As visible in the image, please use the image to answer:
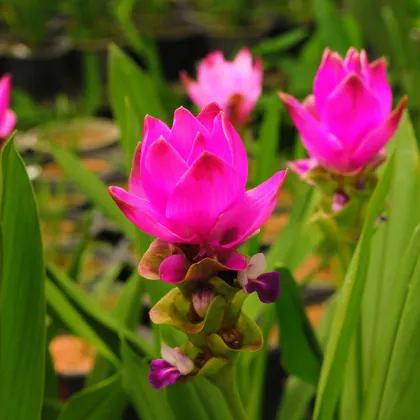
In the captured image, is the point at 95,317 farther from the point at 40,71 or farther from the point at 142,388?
the point at 40,71

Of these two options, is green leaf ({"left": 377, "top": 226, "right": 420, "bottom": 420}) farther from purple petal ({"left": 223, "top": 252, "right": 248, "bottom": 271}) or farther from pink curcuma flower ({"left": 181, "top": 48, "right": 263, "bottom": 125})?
pink curcuma flower ({"left": 181, "top": 48, "right": 263, "bottom": 125})

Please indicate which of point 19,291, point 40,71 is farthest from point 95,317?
point 40,71

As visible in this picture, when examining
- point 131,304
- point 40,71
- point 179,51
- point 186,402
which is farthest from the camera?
point 179,51

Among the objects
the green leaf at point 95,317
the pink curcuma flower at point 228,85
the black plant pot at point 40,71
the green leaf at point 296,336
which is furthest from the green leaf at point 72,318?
the black plant pot at point 40,71

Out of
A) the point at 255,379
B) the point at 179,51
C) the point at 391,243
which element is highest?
the point at 391,243

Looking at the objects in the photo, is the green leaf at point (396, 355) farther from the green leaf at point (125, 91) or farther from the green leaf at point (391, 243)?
the green leaf at point (125, 91)

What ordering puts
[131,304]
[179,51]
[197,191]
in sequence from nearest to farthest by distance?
[197,191] < [131,304] < [179,51]
